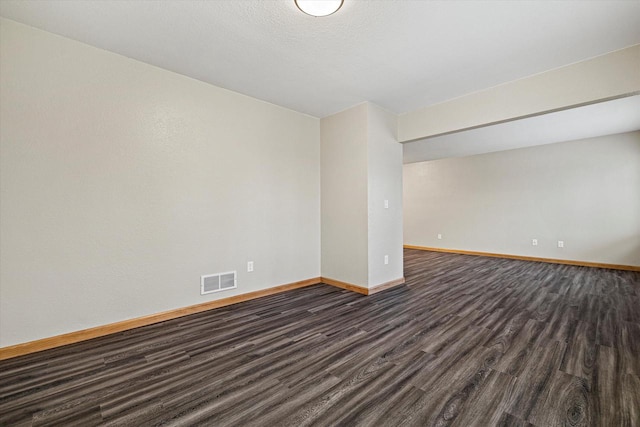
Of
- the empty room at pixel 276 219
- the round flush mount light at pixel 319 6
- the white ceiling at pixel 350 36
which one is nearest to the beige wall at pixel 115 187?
the empty room at pixel 276 219

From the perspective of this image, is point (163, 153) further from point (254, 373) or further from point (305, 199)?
point (254, 373)

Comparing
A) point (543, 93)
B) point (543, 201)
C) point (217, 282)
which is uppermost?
point (543, 93)

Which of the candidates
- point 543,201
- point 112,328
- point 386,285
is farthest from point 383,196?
point 543,201

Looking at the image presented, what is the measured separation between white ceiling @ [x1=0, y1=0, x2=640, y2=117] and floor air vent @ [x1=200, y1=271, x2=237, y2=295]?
7.24 feet

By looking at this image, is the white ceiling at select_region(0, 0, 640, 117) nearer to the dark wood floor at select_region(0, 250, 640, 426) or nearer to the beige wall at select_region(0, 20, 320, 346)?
the beige wall at select_region(0, 20, 320, 346)

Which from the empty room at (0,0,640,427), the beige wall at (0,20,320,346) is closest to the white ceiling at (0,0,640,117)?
the empty room at (0,0,640,427)

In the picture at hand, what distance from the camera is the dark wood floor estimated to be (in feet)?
4.85

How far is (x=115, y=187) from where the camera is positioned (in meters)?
2.51

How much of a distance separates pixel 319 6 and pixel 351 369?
252cm

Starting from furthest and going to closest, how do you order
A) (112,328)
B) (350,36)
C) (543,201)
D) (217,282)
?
(543,201) < (217,282) < (112,328) < (350,36)

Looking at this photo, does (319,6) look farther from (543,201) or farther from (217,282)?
(543,201)

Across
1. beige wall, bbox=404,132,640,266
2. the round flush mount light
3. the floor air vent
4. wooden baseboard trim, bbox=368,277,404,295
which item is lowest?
wooden baseboard trim, bbox=368,277,404,295

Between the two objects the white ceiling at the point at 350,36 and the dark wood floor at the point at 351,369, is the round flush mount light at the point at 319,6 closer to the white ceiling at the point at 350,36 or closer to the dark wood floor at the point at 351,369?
the white ceiling at the point at 350,36

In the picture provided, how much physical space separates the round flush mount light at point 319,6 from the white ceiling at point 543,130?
306 cm
